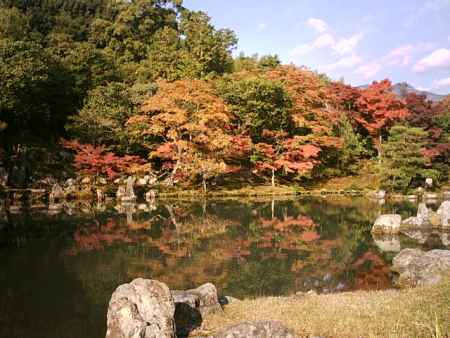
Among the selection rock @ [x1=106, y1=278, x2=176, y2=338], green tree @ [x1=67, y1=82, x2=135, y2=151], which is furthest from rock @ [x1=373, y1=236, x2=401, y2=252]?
green tree @ [x1=67, y1=82, x2=135, y2=151]

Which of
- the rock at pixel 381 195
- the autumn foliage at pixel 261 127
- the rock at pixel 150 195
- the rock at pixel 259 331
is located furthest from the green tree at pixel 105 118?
the rock at pixel 259 331

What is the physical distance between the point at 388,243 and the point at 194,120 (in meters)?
16.0

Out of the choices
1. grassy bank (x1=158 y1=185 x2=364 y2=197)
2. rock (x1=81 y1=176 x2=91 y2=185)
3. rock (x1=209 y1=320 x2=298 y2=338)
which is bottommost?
rock (x1=209 y1=320 x2=298 y2=338)

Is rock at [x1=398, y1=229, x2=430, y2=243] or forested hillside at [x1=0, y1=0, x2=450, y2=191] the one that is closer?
rock at [x1=398, y1=229, x2=430, y2=243]

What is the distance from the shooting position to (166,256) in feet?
39.4

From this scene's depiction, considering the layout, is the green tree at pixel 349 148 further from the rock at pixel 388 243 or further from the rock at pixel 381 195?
the rock at pixel 388 243

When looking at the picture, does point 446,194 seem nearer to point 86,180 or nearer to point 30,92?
A: point 86,180

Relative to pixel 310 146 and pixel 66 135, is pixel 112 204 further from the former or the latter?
pixel 310 146

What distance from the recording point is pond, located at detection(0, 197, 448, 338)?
819 centimetres

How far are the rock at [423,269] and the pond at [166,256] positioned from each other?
366mm

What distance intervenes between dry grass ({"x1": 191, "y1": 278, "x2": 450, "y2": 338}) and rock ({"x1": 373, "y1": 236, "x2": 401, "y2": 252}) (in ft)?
17.9


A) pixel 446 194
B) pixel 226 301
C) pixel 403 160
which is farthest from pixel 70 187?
pixel 446 194

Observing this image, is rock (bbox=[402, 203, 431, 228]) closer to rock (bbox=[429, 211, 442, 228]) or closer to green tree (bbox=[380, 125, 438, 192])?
rock (bbox=[429, 211, 442, 228])

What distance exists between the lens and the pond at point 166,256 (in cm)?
819
